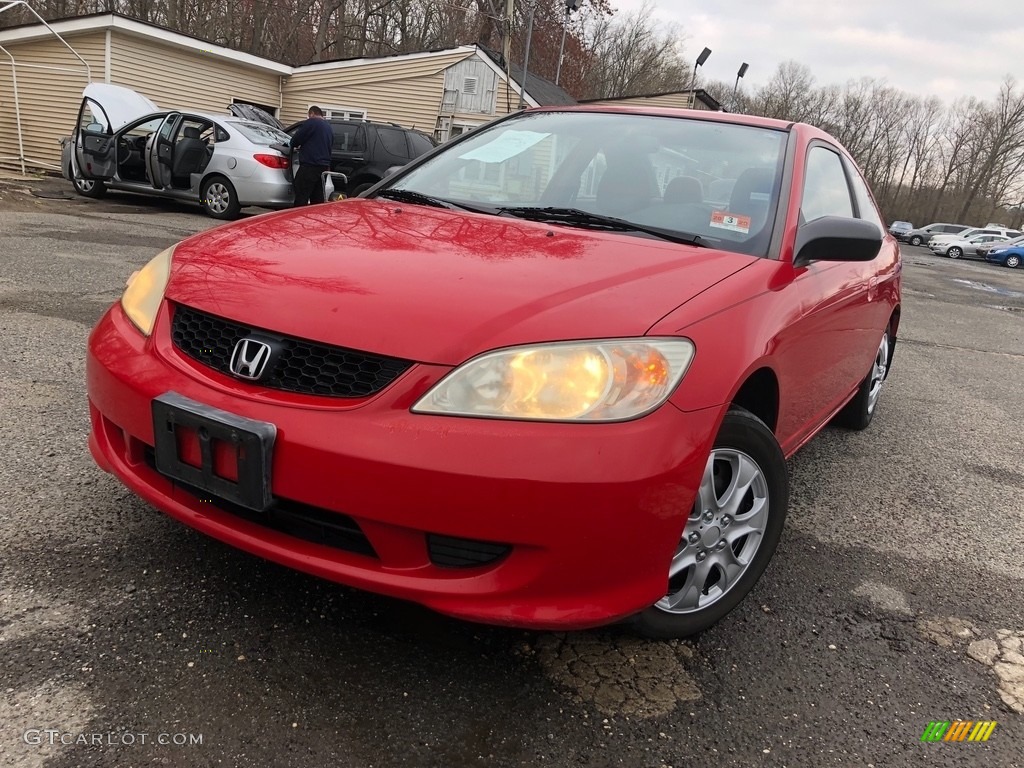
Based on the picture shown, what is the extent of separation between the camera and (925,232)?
147ft

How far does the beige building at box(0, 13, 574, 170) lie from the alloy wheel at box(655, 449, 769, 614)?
1470 centimetres

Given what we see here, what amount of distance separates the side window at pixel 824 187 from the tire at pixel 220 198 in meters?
8.90

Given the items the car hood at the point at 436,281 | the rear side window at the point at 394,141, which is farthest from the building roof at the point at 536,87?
the car hood at the point at 436,281

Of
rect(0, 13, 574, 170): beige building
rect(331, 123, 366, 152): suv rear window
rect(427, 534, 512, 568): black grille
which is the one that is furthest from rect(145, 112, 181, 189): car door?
rect(427, 534, 512, 568): black grille

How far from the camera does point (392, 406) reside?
1.58 meters

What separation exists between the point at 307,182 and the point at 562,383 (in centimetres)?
946

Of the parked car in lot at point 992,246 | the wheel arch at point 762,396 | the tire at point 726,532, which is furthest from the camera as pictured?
the parked car in lot at point 992,246

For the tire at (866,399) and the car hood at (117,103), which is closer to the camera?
the tire at (866,399)

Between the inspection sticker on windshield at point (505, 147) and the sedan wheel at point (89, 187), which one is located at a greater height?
the inspection sticker on windshield at point (505, 147)

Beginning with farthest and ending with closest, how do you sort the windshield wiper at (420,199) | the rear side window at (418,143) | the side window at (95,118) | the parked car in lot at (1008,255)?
the parked car in lot at (1008,255) < the rear side window at (418,143) < the side window at (95,118) < the windshield wiper at (420,199)

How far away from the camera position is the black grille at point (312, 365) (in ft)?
5.33

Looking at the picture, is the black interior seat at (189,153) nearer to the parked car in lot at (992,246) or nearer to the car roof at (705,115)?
the car roof at (705,115)

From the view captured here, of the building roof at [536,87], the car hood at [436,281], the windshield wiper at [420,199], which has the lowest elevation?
the car hood at [436,281]

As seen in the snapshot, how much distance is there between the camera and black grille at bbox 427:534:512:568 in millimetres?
1603
